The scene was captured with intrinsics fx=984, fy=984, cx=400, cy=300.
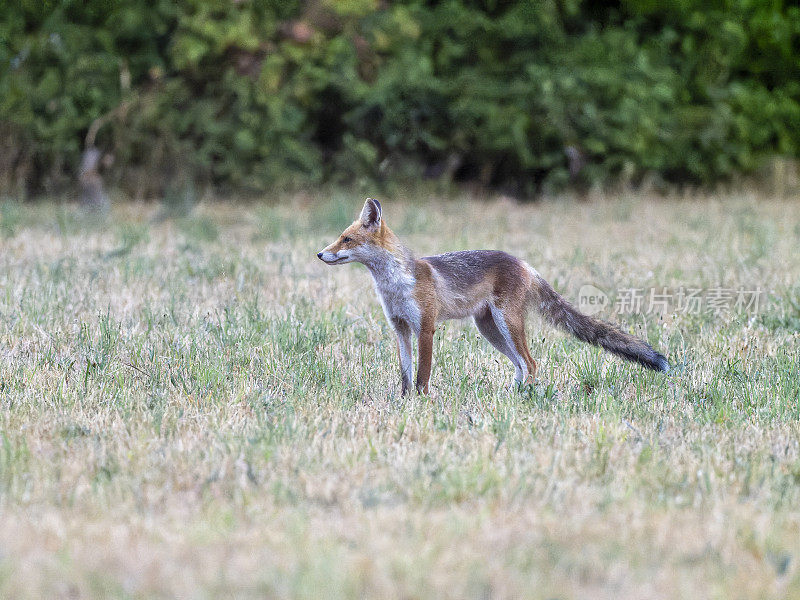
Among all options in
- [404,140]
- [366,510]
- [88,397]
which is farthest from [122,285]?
[404,140]

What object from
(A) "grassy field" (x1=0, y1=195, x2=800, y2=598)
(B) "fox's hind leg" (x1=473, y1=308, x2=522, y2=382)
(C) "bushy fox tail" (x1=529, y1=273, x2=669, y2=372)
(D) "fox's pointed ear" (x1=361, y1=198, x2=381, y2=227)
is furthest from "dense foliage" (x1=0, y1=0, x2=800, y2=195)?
(D) "fox's pointed ear" (x1=361, y1=198, x2=381, y2=227)

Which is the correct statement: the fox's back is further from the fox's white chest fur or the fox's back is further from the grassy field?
the grassy field

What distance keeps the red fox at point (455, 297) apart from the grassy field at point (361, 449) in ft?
0.71

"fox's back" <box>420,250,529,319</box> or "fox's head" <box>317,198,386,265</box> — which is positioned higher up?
"fox's head" <box>317,198,386,265</box>

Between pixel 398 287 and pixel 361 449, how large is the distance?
1.41 m

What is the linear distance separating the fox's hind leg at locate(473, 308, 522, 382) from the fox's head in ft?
2.90

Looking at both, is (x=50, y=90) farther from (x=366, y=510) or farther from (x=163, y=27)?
(x=366, y=510)

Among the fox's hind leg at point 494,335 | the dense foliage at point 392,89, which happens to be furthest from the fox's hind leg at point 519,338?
the dense foliage at point 392,89

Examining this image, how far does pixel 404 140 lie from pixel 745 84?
22.1 feet

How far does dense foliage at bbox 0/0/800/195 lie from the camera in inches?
634

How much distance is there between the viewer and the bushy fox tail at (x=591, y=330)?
581 cm

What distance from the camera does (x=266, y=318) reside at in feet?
24.1

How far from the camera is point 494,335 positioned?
6.25m

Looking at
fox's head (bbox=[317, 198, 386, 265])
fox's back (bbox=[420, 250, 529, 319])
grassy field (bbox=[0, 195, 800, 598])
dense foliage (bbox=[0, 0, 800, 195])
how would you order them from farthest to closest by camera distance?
1. dense foliage (bbox=[0, 0, 800, 195])
2. fox's back (bbox=[420, 250, 529, 319])
3. fox's head (bbox=[317, 198, 386, 265])
4. grassy field (bbox=[0, 195, 800, 598])
